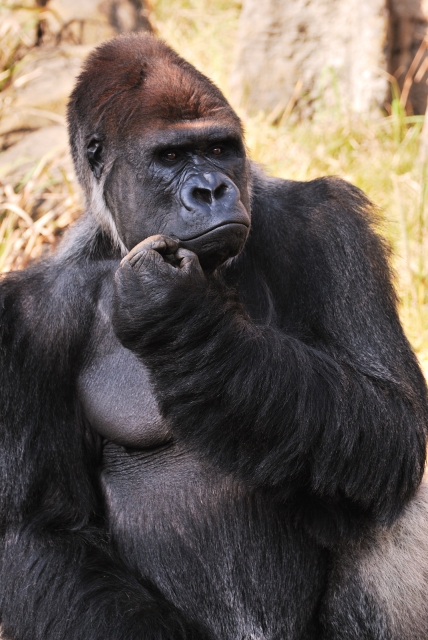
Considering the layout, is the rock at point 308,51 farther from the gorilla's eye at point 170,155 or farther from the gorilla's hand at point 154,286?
the gorilla's hand at point 154,286

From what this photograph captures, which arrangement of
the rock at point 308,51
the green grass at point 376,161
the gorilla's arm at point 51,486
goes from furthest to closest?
1. the rock at point 308,51
2. the green grass at point 376,161
3. the gorilla's arm at point 51,486

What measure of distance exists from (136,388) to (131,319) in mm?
662

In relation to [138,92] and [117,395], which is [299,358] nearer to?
[117,395]

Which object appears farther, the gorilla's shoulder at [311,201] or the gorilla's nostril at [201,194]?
the gorilla's shoulder at [311,201]

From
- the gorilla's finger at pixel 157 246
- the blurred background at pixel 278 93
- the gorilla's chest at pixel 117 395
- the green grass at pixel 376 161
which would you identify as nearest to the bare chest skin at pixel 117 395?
the gorilla's chest at pixel 117 395

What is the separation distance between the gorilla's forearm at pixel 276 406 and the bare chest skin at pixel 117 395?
492mm

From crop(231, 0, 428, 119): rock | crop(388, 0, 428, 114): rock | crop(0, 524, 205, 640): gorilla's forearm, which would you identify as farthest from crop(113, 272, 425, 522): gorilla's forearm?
crop(388, 0, 428, 114): rock

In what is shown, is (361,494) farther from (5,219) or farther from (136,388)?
(5,219)

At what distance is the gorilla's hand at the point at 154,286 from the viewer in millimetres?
2639

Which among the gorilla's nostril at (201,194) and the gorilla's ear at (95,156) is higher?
the gorilla's nostril at (201,194)

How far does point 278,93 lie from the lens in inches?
328

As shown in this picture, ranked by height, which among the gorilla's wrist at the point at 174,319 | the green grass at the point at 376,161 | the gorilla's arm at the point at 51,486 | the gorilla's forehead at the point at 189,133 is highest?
the gorilla's forehead at the point at 189,133

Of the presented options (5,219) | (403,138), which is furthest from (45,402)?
(403,138)

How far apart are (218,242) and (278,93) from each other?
19.3 ft
